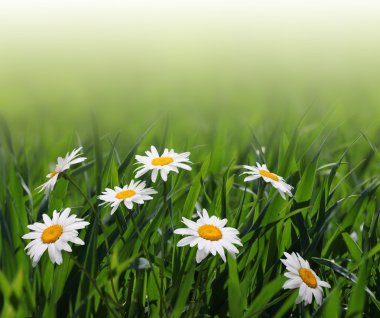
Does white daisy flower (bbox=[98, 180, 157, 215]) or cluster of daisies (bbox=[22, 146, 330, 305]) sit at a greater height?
white daisy flower (bbox=[98, 180, 157, 215])

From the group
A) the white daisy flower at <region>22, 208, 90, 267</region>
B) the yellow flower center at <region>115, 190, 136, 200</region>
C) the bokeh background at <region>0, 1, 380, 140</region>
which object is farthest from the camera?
the bokeh background at <region>0, 1, 380, 140</region>

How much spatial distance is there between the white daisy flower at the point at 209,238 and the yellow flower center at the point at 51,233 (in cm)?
21

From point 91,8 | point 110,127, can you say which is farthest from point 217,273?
point 91,8

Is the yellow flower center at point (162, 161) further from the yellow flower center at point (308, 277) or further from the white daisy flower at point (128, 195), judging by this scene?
the yellow flower center at point (308, 277)

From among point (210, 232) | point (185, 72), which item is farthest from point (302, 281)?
point (185, 72)

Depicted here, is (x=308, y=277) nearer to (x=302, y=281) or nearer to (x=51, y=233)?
(x=302, y=281)

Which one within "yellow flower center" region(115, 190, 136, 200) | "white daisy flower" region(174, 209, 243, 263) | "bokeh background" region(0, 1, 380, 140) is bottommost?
"bokeh background" region(0, 1, 380, 140)

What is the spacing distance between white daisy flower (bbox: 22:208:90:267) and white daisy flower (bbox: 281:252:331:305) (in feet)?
1.22

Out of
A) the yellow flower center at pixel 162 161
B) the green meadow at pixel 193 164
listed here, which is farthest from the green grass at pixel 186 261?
the yellow flower center at pixel 162 161

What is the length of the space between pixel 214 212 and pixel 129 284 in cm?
30

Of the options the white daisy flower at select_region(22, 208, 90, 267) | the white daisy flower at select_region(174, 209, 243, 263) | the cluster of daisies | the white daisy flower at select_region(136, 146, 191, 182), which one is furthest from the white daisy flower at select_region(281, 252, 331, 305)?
the white daisy flower at select_region(22, 208, 90, 267)

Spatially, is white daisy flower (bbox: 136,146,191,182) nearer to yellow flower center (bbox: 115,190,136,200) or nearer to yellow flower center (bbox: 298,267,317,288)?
yellow flower center (bbox: 115,190,136,200)

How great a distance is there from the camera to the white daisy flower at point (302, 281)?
3.47 feet

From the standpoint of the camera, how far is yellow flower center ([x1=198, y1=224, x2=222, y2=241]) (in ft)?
3.46
